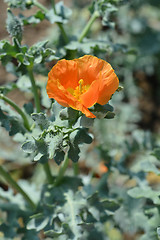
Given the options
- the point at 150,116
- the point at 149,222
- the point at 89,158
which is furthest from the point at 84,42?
the point at 150,116

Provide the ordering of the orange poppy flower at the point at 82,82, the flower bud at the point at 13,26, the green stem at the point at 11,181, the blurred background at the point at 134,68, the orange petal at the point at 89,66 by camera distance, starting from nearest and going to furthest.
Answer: the orange poppy flower at the point at 82,82 → the orange petal at the point at 89,66 → the flower bud at the point at 13,26 → the green stem at the point at 11,181 → the blurred background at the point at 134,68

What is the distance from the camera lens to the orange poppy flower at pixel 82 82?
114 centimetres

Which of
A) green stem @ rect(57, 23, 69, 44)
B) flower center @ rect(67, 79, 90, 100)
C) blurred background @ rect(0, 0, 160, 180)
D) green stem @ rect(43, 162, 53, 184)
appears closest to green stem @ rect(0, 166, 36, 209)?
A: green stem @ rect(43, 162, 53, 184)

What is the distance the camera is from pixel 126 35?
384cm

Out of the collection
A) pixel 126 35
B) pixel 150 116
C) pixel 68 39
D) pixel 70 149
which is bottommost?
pixel 150 116

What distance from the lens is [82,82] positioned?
4.17ft

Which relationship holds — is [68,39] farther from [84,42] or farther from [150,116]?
[150,116]

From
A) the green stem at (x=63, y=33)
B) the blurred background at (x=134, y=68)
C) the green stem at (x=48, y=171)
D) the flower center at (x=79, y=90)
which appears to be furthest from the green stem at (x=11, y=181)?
the blurred background at (x=134, y=68)

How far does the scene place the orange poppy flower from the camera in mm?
1140

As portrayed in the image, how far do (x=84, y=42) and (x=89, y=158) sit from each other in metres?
1.37

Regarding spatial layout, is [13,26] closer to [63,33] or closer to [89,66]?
[63,33]

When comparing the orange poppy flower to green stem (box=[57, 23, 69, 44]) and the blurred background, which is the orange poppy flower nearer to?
green stem (box=[57, 23, 69, 44])

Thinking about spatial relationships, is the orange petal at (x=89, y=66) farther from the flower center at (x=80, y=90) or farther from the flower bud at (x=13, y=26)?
the flower bud at (x=13, y=26)

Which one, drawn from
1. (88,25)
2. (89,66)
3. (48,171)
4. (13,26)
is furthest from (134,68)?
(89,66)
